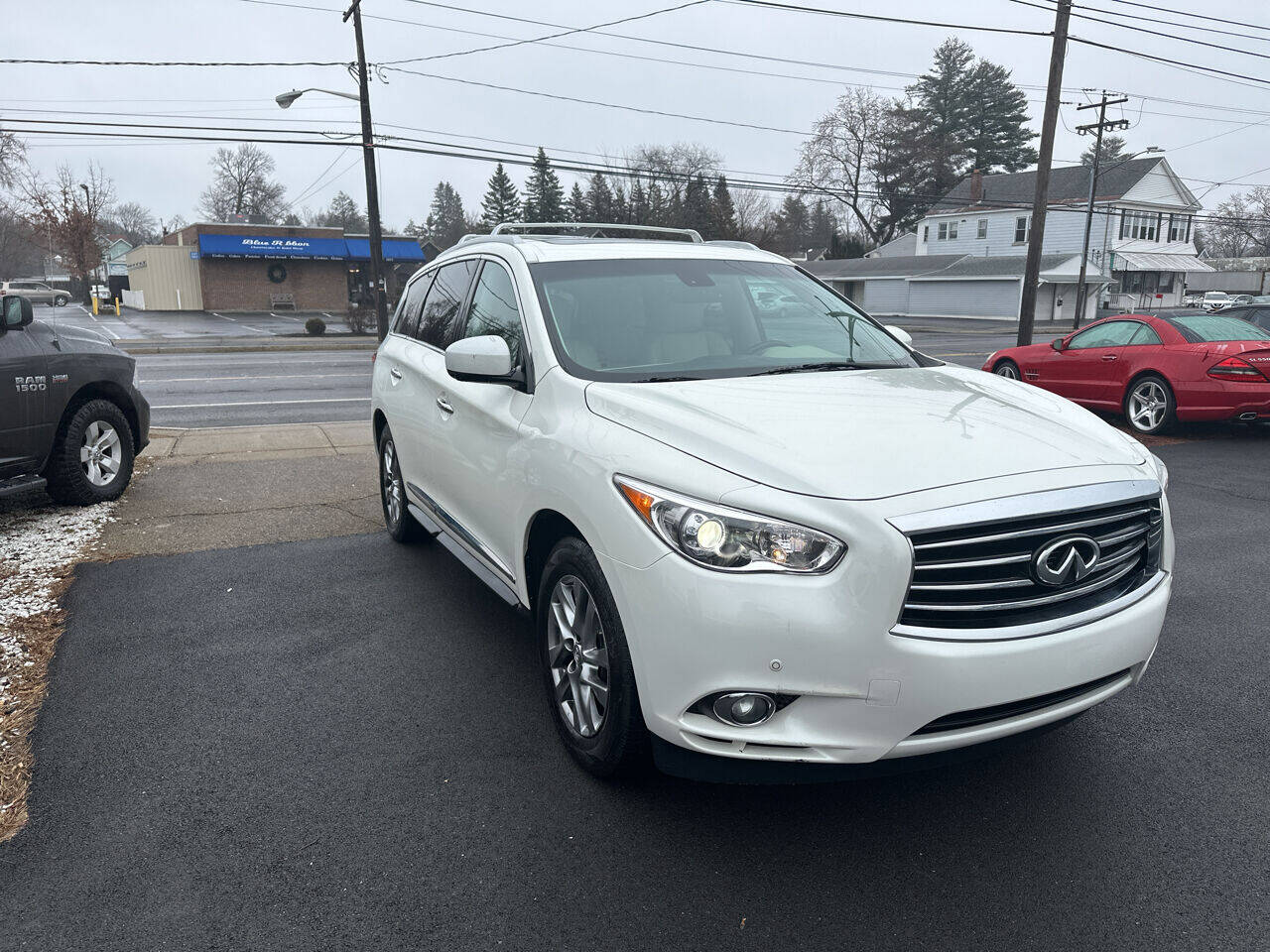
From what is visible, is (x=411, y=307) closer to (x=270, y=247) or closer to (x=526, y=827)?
(x=526, y=827)

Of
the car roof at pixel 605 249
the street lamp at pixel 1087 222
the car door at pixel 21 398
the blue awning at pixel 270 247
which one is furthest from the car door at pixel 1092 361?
the blue awning at pixel 270 247

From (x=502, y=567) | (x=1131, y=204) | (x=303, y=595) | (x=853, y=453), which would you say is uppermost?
→ (x=1131, y=204)

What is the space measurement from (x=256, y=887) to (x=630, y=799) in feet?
3.84

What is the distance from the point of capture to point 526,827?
2.97 m

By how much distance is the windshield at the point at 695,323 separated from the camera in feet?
12.3

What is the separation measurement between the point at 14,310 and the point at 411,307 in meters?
2.63

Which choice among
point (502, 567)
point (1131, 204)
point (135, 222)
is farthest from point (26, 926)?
point (135, 222)

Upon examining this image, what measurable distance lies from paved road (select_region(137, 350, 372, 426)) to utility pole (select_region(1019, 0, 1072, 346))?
12475 millimetres

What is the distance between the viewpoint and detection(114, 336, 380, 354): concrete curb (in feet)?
91.1

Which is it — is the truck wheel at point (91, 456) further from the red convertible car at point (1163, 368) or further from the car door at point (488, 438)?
the red convertible car at point (1163, 368)

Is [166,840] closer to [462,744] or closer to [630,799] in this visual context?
[462,744]

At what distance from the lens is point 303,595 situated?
17.1 ft

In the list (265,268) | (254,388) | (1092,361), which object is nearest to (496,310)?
(1092,361)

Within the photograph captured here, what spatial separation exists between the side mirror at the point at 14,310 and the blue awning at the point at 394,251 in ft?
168
